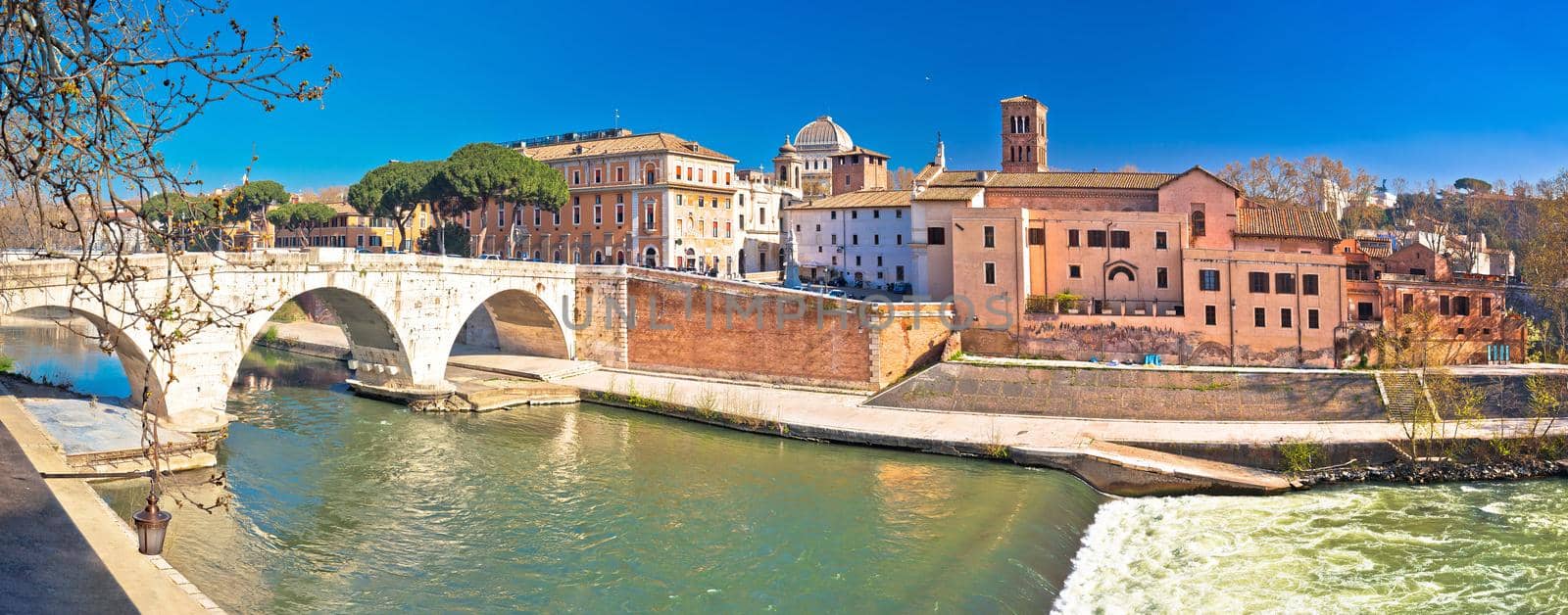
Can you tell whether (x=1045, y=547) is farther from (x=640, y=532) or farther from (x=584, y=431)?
(x=584, y=431)

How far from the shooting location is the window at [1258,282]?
28.3m

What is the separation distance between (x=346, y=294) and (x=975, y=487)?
60.0 ft

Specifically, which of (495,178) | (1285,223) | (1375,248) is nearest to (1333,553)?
(1285,223)

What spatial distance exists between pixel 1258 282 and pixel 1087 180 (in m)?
7.42

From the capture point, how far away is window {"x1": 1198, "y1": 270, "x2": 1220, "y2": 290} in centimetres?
2870

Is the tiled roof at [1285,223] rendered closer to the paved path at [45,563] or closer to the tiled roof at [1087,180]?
the tiled roof at [1087,180]

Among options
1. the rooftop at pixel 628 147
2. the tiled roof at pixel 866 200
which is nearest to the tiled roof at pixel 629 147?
the rooftop at pixel 628 147

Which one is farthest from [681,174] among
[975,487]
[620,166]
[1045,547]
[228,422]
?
[1045,547]

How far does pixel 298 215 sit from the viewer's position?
60.0m

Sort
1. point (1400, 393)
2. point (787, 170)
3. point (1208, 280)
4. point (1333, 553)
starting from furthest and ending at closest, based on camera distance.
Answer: point (787, 170) < point (1208, 280) < point (1400, 393) < point (1333, 553)

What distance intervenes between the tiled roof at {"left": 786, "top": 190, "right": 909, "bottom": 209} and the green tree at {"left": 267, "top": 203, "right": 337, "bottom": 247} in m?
31.7

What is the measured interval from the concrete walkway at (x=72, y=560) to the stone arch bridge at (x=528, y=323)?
9.03 m

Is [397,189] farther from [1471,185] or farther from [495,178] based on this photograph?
[1471,185]

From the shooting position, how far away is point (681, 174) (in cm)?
4691
